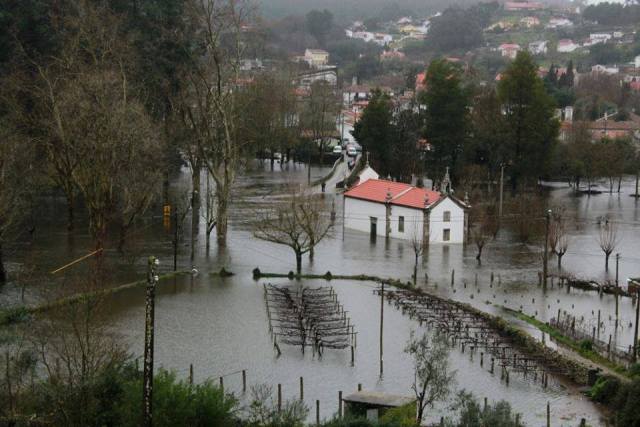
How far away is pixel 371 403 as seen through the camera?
22.2 m

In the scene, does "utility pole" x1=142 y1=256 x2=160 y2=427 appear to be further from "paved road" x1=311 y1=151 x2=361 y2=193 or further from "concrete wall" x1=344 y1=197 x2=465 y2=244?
"paved road" x1=311 y1=151 x2=361 y2=193

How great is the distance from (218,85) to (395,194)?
9.35 meters

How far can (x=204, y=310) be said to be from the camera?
1257 inches

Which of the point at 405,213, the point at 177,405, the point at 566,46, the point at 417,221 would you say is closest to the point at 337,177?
the point at 405,213

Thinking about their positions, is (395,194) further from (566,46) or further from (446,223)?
(566,46)

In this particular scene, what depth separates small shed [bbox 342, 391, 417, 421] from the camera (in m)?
22.1

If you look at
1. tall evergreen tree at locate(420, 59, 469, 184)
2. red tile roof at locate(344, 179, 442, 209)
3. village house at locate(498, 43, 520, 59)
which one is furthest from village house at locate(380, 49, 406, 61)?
red tile roof at locate(344, 179, 442, 209)

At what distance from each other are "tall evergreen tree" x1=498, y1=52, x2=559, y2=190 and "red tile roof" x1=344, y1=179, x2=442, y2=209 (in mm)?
15273

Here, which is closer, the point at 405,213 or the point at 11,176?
the point at 11,176

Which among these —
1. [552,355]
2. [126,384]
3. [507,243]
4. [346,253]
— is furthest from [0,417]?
[507,243]

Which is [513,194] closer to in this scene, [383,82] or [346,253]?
[346,253]

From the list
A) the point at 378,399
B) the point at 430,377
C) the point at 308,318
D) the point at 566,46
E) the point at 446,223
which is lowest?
the point at 378,399

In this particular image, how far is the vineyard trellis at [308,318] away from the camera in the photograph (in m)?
28.4

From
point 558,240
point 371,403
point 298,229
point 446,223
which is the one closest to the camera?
point 371,403
